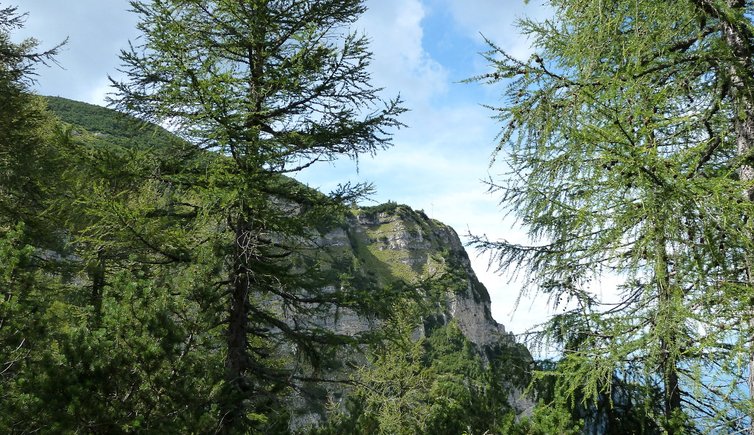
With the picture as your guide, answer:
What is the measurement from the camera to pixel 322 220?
8242 mm

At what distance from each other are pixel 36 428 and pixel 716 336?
16.3 ft

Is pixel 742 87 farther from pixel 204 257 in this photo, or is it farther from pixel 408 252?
pixel 408 252

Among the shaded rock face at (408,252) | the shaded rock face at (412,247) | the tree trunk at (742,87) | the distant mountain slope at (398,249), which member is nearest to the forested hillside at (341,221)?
the tree trunk at (742,87)

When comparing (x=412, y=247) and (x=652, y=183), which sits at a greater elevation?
(x=412, y=247)

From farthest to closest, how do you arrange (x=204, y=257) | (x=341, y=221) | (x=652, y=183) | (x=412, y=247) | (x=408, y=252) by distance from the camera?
1. (x=412, y=247)
2. (x=408, y=252)
3. (x=341, y=221)
4. (x=204, y=257)
5. (x=652, y=183)

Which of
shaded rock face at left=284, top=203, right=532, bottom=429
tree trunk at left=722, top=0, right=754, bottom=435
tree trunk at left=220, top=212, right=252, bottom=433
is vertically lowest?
tree trunk at left=220, top=212, right=252, bottom=433

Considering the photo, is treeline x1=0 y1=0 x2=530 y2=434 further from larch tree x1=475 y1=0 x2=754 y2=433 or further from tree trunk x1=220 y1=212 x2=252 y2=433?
larch tree x1=475 y1=0 x2=754 y2=433

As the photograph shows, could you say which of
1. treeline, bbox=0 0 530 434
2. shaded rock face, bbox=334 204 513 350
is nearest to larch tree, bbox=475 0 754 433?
treeline, bbox=0 0 530 434

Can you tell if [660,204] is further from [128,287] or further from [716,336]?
[128,287]

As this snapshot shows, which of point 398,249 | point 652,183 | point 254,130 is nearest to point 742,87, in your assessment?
point 652,183

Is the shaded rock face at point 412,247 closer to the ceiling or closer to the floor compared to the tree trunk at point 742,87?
closer to the ceiling

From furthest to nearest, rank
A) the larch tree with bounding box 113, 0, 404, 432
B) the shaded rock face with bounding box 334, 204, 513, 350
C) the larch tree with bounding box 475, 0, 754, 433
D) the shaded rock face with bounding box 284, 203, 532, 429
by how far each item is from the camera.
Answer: the shaded rock face with bounding box 334, 204, 513, 350, the shaded rock face with bounding box 284, 203, 532, 429, the larch tree with bounding box 113, 0, 404, 432, the larch tree with bounding box 475, 0, 754, 433

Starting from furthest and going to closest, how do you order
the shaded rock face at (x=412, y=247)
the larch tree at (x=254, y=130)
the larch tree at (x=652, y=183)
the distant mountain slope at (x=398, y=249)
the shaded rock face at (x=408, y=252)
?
1. the shaded rock face at (x=412, y=247)
2. the shaded rock face at (x=408, y=252)
3. the distant mountain slope at (x=398, y=249)
4. the larch tree at (x=254, y=130)
5. the larch tree at (x=652, y=183)

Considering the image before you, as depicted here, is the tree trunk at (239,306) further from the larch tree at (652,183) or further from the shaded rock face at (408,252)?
the shaded rock face at (408,252)
